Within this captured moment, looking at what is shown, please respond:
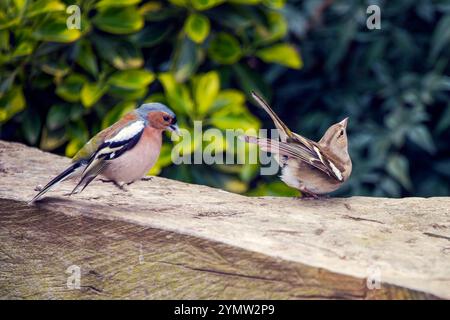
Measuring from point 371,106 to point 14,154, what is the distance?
7.13 feet

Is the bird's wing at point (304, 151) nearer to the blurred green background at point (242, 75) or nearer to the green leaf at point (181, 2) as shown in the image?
the blurred green background at point (242, 75)

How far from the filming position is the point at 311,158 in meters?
3.57

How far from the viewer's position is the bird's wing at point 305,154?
3572 mm

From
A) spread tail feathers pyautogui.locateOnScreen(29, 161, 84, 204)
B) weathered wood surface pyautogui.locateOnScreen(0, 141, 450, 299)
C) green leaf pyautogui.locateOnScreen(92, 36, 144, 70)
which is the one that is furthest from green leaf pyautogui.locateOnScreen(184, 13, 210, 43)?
spread tail feathers pyautogui.locateOnScreen(29, 161, 84, 204)

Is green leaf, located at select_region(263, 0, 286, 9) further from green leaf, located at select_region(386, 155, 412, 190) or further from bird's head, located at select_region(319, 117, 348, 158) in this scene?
bird's head, located at select_region(319, 117, 348, 158)

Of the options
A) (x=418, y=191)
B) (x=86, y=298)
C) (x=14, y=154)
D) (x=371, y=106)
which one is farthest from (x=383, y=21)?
(x=86, y=298)

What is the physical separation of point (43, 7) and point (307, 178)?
5.54 ft

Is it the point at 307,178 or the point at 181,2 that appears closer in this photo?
the point at 307,178

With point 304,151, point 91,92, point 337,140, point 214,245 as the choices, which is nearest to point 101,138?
point 214,245

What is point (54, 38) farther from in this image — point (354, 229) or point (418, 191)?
point (418, 191)

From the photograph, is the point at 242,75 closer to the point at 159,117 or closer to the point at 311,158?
the point at 311,158

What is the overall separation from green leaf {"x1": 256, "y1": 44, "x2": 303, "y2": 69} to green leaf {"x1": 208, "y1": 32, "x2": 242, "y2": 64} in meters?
0.14

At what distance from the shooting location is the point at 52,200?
3.57 m

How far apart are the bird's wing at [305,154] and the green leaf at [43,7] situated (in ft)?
4.90
